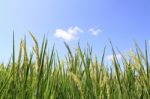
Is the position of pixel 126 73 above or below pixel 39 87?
above

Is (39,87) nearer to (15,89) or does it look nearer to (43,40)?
(15,89)

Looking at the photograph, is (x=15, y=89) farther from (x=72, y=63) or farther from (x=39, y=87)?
(x=72, y=63)

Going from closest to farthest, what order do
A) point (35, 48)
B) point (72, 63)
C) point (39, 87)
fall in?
point (35, 48), point (39, 87), point (72, 63)

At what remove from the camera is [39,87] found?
174 centimetres

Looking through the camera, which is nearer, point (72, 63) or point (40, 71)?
point (40, 71)

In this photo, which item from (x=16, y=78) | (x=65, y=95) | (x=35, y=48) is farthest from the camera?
(x=65, y=95)

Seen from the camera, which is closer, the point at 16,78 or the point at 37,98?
the point at 37,98

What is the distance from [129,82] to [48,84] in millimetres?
630

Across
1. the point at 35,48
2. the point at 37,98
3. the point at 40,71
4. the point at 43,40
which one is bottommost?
the point at 37,98

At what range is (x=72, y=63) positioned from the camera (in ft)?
6.83

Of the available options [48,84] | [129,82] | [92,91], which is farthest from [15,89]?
[129,82]

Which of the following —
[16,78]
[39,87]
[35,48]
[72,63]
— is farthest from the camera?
[72,63]

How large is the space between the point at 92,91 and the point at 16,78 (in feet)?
1.57

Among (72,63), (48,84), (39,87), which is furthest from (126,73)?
(39,87)
